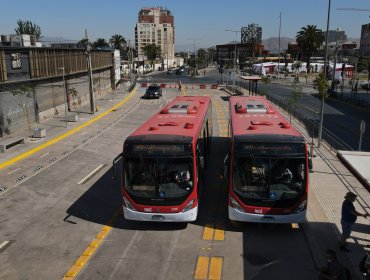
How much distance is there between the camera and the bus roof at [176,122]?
12645 millimetres

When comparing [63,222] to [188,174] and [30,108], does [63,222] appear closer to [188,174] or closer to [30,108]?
[188,174]

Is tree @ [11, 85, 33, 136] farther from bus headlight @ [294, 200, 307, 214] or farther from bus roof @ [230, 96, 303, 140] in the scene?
bus headlight @ [294, 200, 307, 214]

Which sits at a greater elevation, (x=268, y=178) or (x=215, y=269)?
(x=268, y=178)

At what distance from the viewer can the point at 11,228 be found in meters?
12.8

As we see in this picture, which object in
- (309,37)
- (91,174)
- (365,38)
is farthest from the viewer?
(365,38)

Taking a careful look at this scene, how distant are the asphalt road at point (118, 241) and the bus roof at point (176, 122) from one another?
304 cm

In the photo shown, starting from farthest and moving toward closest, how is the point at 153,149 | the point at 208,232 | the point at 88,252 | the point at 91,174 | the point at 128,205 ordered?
the point at 91,174, the point at 208,232, the point at 128,205, the point at 153,149, the point at 88,252

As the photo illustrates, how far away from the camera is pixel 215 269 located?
10.2 m

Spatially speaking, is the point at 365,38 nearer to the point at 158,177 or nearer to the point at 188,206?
the point at 188,206

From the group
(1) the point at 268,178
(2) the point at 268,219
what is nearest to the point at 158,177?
(1) the point at 268,178

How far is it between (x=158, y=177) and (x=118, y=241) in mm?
2294

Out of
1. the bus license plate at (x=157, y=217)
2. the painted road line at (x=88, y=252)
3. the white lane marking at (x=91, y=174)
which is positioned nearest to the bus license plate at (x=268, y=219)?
the bus license plate at (x=157, y=217)

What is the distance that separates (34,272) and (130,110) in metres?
32.1

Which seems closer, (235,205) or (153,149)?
(153,149)
